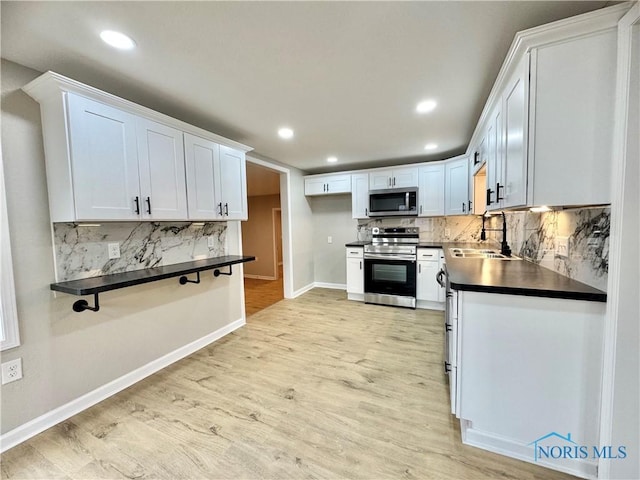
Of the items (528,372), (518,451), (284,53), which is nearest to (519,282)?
(528,372)

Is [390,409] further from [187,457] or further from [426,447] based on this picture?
[187,457]

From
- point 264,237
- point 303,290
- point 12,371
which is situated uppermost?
point 264,237

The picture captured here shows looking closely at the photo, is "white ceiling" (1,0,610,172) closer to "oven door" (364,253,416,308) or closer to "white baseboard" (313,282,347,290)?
"oven door" (364,253,416,308)

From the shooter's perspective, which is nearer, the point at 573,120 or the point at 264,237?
the point at 573,120

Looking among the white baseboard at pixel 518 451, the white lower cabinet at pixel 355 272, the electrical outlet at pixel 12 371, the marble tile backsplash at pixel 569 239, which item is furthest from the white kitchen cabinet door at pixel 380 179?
the electrical outlet at pixel 12 371

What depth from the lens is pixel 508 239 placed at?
3248mm

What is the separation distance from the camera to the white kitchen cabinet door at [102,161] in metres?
1.70

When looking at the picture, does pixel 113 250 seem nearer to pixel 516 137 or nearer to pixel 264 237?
pixel 516 137

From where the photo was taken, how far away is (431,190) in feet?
13.3

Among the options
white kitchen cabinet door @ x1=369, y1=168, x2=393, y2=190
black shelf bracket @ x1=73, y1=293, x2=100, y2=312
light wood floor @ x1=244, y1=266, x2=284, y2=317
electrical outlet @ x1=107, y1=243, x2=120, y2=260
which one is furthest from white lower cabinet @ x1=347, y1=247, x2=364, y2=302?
black shelf bracket @ x1=73, y1=293, x2=100, y2=312

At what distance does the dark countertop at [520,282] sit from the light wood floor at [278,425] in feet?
3.18

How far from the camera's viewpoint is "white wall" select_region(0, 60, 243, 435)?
1631 millimetres

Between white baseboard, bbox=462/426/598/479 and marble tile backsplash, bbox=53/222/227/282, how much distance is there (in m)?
2.76

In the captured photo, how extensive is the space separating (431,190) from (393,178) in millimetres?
626
